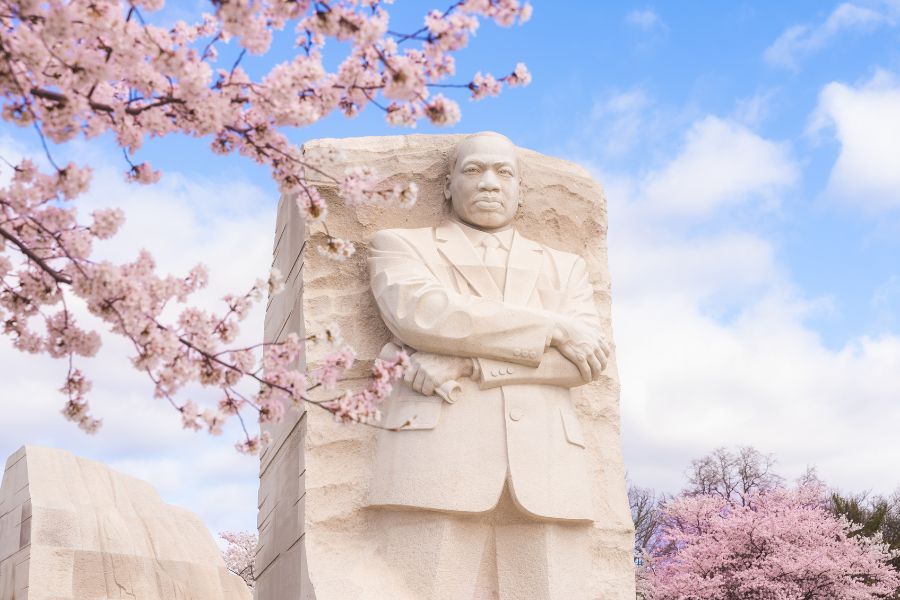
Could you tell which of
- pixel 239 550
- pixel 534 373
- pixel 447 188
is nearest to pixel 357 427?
pixel 534 373

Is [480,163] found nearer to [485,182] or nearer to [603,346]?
[485,182]

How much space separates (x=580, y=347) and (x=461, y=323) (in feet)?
2.01

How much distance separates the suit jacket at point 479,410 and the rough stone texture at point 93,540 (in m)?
3.04

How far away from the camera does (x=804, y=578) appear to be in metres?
14.0

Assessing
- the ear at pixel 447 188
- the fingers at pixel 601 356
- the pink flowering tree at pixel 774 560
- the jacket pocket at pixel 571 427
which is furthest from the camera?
the pink flowering tree at pixel 774 560

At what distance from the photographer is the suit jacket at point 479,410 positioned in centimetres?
471

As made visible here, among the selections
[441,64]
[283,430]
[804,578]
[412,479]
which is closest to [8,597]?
[283,430]

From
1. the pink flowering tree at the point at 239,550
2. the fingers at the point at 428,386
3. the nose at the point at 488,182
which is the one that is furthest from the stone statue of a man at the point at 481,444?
the pink flowering tree at the point at 239,550

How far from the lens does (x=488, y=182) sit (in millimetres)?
5332

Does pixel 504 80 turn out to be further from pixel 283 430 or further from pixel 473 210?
pixel 283 430

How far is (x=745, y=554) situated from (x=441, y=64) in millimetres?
13140

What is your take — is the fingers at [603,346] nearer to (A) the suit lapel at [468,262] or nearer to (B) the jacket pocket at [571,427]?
(B) the jacket pocket at [571,427]

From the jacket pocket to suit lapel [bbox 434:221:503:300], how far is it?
2.18 feet

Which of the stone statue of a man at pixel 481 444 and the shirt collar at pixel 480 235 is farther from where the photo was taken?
the shirt collar at pixel 480 235
